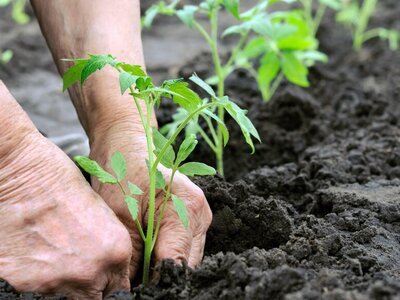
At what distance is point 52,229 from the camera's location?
1625 millimetres

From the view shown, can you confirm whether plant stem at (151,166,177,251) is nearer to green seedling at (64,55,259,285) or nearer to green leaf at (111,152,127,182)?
green seedling at (64,55,259,285)

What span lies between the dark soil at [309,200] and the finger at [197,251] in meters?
0.05

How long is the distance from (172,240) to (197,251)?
4.5 inches

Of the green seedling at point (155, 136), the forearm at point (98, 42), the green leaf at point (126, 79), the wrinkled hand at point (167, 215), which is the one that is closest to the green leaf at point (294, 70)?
the forearm at point (98, 42)

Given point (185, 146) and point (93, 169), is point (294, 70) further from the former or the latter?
point (93, 169)

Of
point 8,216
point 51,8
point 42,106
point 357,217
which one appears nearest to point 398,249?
point 357,217

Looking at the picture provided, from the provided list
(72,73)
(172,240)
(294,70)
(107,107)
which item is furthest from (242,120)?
(294,70)

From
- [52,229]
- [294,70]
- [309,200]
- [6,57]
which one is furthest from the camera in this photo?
[6,57]

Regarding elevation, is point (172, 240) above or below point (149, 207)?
below

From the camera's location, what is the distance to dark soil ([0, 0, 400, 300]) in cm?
153

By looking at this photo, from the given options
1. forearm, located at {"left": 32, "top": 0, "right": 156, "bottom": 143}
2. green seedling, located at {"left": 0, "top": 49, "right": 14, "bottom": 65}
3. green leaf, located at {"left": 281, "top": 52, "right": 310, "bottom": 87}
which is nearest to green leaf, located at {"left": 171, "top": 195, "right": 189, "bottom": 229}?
forearm, located at {"left": 32, "top": 0, "right": 156, "bottom": 143}

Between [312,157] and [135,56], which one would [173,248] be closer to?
[135,56]

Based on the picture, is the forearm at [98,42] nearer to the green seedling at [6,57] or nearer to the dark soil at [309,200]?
the dark soil at [309,200]

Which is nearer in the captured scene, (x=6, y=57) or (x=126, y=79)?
(x=126, y=79)
